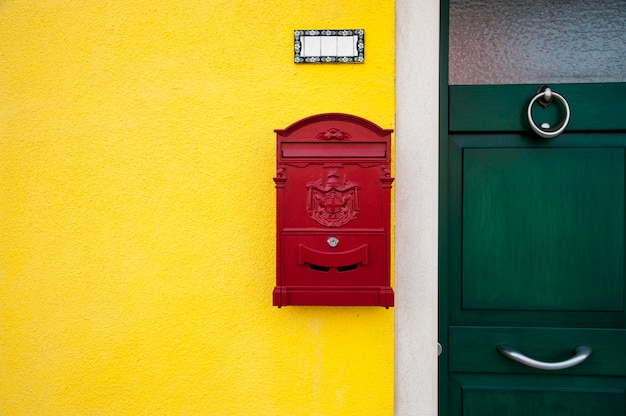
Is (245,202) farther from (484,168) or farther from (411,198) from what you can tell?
(484,168)

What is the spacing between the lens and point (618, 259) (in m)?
1.51

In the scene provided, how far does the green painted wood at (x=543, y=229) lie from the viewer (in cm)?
151

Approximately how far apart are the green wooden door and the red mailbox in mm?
414

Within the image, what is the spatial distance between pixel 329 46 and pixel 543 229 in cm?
118

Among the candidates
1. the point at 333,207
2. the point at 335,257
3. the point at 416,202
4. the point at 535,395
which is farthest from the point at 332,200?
the point at 535,395

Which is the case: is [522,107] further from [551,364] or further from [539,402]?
[539,402]

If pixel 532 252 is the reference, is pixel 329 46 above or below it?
above

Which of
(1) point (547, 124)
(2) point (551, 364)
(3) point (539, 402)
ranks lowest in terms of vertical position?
(3) point (539, 402)

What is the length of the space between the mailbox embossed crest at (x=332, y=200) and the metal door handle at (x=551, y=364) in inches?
35.2

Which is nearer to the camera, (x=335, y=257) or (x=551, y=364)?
(x=335, y=257)

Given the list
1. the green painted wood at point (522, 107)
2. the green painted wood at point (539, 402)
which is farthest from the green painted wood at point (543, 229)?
the green painted wood at point (539, 402)

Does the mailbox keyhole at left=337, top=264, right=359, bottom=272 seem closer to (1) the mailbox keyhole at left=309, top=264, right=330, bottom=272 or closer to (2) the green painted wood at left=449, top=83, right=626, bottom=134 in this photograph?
(1) the mailbox keyhole at left=309, top=264, right=330, bottom=272

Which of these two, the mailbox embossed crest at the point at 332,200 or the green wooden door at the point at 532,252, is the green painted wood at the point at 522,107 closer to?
the green wooden door at the point at 532,252

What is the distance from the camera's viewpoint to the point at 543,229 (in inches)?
60.2
